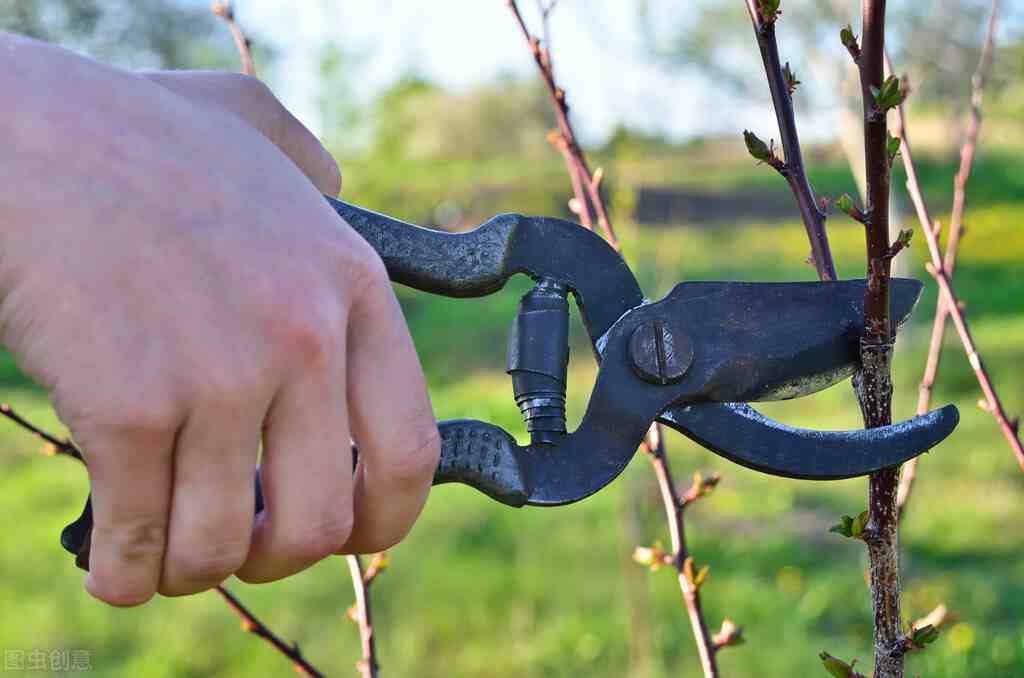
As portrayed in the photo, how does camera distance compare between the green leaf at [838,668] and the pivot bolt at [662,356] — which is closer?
the green leaf at [838,668]

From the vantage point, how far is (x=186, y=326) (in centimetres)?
83

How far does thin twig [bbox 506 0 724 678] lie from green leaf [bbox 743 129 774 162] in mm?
530

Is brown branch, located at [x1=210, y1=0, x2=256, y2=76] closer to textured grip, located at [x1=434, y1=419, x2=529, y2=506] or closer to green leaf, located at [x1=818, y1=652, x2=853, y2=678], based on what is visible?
textured grip, located at [x1=434, y1=419, x2=529, y2=506]

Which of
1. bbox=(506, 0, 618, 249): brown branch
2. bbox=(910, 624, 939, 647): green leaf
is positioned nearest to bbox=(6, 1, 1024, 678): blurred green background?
bbox=(910, 624, 939, 647): green leaf

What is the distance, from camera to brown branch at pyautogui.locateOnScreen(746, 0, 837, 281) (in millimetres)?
1107

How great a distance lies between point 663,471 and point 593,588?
8.06 feet

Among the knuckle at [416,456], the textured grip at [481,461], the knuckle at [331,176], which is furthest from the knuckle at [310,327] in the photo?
the knuckle at [331,176]

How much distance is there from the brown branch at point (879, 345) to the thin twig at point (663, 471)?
1.49ft

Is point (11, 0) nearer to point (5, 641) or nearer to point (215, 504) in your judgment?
point (5, 641)

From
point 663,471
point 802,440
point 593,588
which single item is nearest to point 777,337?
point 802,440

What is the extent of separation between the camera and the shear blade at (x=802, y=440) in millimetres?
1144

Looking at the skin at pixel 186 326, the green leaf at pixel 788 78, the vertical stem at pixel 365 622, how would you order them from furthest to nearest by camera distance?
the vertical stem at pixel 365 622 < the green leaf at pixel 788 78 < the skin at pixel 186 326

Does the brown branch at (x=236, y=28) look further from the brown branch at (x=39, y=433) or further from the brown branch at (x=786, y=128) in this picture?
the brown branch at (x=786, y=128)

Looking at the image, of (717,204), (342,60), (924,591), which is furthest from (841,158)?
(924,591)
